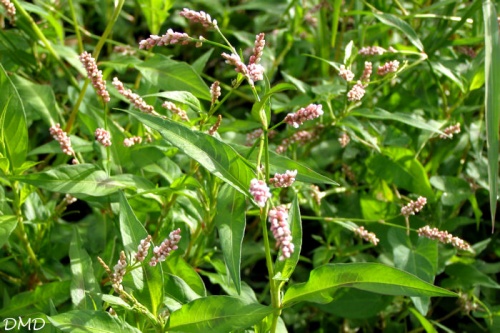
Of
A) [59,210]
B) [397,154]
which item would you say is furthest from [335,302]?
[59,210]

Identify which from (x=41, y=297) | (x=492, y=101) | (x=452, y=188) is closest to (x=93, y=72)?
(x=41, y=297)

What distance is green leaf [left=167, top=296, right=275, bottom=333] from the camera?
1.09 metres

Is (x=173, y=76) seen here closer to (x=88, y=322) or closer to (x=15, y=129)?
(x=15, y=129)

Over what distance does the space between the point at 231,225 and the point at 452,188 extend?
0.88 m

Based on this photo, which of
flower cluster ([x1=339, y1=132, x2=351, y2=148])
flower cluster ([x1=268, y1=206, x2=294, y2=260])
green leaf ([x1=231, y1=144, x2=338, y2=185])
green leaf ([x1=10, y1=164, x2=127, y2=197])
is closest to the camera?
flower cluster ([x1=268, y1=206, x2=294, y2=260])

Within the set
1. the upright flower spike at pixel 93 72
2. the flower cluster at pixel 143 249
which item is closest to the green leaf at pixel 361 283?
the flower cluster at pixel 143 249

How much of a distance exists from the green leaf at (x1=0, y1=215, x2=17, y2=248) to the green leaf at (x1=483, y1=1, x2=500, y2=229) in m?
0.84

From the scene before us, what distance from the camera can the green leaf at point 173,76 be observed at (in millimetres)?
1567

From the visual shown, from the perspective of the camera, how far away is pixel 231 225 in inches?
45.1

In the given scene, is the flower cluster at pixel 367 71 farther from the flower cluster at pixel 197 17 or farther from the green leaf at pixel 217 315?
the green leaf at pixel 217 315


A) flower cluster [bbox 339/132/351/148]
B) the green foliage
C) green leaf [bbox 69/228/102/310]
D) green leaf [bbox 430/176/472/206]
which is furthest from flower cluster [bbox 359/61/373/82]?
green leaf [bbox 69/228/102/310]

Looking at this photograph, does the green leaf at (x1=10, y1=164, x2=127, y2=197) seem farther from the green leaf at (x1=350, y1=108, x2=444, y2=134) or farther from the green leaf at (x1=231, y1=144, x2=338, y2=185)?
the green leaf at (x1=350, y1=108, x2=444, y2=134)

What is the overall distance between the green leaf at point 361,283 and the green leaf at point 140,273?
0.21 meters

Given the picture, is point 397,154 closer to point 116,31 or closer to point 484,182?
point 484,182
